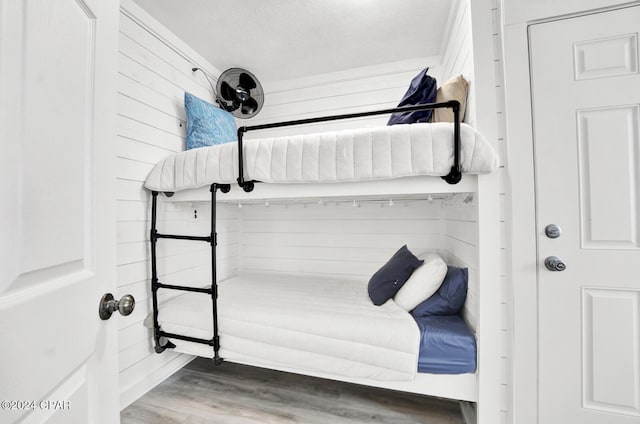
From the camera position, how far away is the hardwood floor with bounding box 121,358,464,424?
156cm

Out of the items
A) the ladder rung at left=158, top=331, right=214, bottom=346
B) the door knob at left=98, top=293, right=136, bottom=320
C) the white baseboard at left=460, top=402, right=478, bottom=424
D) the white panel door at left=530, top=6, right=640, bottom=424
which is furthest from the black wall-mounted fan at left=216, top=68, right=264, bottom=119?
the white baseboard at left=460, top=402, right=478, bottom=424

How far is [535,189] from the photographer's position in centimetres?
133

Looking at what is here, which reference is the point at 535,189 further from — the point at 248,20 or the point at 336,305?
the point at 248,20

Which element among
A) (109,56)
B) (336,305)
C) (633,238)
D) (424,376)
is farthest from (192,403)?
(633,238)

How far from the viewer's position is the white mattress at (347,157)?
1299mm

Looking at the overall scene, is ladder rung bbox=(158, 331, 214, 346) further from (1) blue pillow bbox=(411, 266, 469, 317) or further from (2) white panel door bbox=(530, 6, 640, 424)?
(2) white panel door bbox=(530, 6, 640, 424)

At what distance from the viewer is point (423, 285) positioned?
5.54 feet

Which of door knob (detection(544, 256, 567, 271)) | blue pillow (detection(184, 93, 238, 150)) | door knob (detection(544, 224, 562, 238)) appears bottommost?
door knob (detection(544, 256, 567, 271))

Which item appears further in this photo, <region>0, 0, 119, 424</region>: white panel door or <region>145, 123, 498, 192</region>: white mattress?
<region>145, 123, 498, 192</region>: white mattress

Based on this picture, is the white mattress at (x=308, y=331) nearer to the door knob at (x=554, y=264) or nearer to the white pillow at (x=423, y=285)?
the white pillow at (x=423, y=285)

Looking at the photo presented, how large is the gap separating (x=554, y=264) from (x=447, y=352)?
0.69m

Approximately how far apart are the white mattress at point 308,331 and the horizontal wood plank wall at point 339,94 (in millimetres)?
1786

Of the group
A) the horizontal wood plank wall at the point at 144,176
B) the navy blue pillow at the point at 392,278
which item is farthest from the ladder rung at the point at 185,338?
the navy blue pillow at the point at 392,278

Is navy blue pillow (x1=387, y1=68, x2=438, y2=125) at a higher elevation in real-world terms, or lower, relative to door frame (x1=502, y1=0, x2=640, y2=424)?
higher
